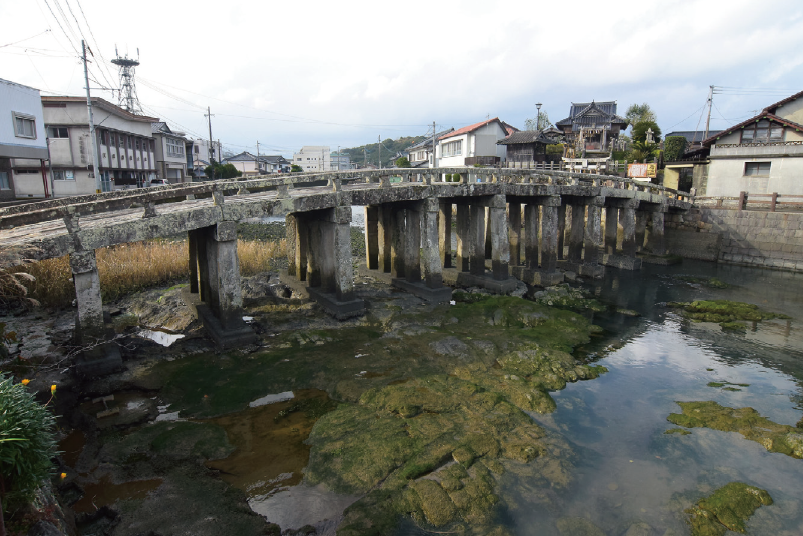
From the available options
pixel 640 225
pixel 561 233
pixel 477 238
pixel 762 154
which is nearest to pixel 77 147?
pixel 477 238

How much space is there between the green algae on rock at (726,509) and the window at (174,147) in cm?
5721

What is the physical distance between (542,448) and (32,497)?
7205 mm

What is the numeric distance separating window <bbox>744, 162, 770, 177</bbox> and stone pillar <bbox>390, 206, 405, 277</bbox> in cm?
2661

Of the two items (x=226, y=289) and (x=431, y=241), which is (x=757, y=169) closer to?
(x=431, y=241)

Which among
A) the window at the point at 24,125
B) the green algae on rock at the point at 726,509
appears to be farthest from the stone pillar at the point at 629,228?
the window at the point at 24,125

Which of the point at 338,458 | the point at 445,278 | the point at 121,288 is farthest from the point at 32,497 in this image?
the point at 445,278

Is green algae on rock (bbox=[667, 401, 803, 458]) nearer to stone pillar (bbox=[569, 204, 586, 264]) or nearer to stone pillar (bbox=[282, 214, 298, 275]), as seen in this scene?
stone pillar (bbox=[282, 214, 298, 275])

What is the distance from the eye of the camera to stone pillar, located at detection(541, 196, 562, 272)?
20.3m

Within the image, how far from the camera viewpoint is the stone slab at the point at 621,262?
969 inches

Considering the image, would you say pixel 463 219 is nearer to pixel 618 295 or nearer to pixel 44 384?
pixel 618 295

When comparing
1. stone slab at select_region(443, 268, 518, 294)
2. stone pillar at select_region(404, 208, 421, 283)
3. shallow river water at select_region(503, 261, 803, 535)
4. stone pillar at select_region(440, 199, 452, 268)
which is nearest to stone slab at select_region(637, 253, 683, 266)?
shallow river water at select_region(503, 261, 803, 535)

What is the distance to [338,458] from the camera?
7461 mm

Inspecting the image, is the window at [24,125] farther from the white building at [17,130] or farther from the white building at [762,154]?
the white building at [762,154]

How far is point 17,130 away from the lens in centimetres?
2561
